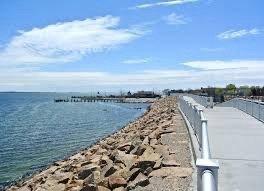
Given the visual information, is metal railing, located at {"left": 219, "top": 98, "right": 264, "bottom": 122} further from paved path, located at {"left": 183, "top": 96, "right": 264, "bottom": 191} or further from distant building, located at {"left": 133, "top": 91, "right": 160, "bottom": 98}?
distant building, located at {"left": 133, "top": 91, "right": 160, "bottom": 98}

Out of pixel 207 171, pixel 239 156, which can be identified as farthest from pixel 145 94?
pixel 207 171

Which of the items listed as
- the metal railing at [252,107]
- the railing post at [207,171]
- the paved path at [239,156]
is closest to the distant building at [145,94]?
the metal railing at [252,107]

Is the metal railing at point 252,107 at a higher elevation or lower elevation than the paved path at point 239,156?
higher

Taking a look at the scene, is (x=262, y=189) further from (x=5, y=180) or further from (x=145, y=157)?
(x=5, y=180)

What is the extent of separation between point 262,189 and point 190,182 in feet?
4.25

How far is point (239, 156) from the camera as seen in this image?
884 centimetres

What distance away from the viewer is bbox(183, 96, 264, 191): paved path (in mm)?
6740

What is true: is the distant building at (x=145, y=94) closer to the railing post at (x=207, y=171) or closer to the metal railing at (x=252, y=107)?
the metal railing at (x=252, y=107)

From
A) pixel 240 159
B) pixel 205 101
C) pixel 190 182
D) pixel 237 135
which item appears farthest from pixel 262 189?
pixel 205 101

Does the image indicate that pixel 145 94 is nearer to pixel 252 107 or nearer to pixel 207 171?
pixel 252 107

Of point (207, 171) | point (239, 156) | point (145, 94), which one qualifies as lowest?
point (239, 156)

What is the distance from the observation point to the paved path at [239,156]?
6.74m

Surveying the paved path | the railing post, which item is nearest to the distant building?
→ the paved path

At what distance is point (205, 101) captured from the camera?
93.1 ft
